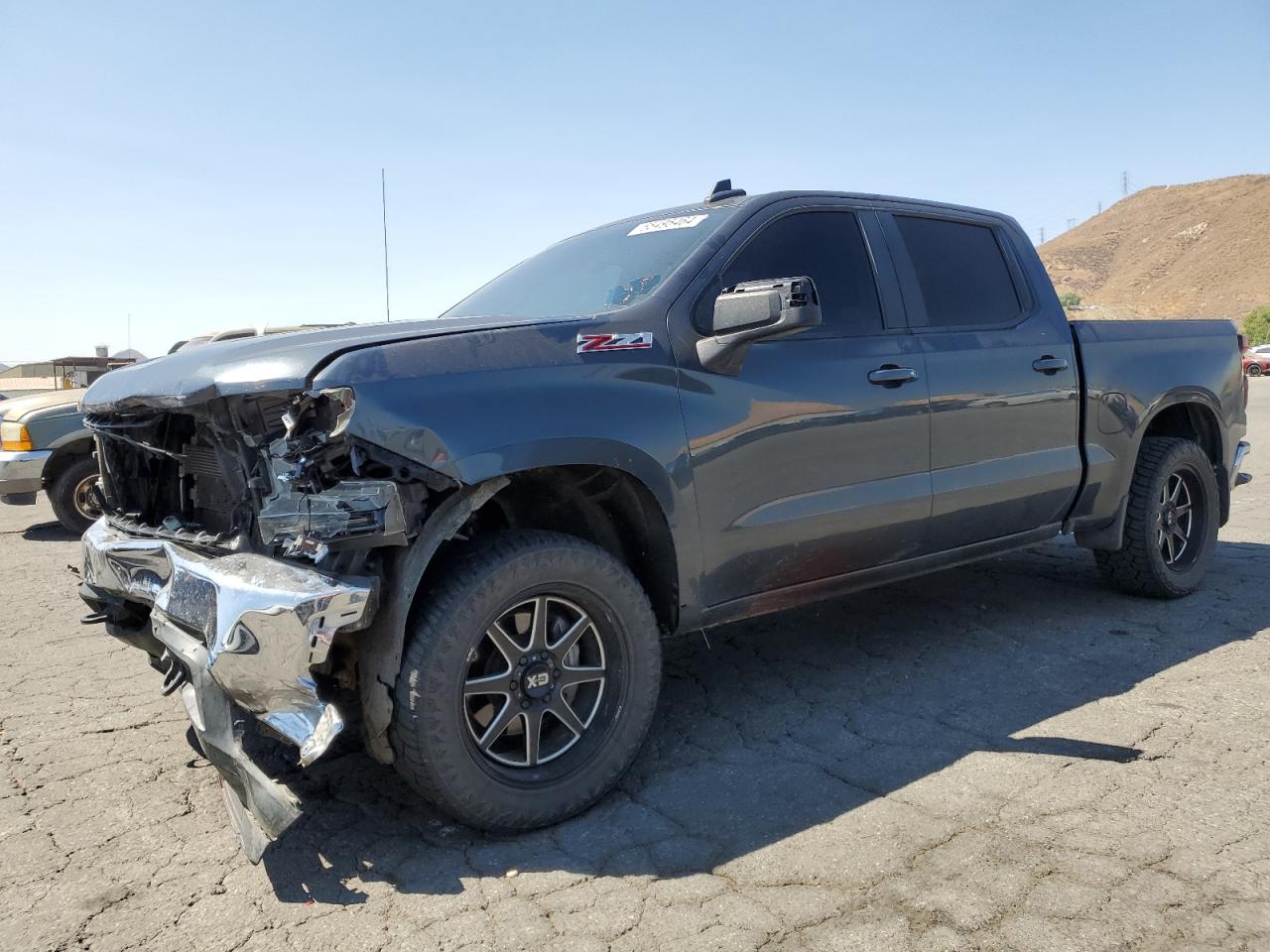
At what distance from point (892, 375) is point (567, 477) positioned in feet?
4.80

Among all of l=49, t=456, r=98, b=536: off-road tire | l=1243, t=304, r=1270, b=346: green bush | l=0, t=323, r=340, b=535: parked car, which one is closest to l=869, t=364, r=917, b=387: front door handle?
l=0, t=323, r=340, b=535: parked car

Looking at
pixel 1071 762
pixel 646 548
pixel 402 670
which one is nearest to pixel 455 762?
pixel 402 670

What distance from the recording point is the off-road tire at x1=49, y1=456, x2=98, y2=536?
8352 mm

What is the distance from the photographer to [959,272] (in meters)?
4.45

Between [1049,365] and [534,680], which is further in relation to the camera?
[1049,365]

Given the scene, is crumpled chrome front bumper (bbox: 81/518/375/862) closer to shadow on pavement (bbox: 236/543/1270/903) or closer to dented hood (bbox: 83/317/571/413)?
shadow on pavement (bbox: 236/543/1270/903)

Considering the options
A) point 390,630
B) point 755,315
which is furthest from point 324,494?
point 755,315

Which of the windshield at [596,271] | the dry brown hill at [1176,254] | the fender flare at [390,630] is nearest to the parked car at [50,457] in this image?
the windshield at [596,271]

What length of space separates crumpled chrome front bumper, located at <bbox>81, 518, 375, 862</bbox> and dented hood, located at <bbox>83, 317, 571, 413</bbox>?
1.59 feet

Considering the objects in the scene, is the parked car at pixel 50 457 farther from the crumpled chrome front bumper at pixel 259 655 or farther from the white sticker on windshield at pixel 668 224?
the crumpled chrome front bumper at pixel 259 655

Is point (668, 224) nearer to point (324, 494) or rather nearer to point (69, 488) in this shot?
point (324, 494)

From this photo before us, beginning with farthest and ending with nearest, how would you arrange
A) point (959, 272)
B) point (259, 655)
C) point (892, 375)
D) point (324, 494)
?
point (959, 272) → point (892, 375) → point (324, 494) → point (259, 655)

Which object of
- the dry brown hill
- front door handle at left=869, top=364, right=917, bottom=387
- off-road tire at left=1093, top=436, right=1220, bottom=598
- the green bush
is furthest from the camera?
the dry brown hill

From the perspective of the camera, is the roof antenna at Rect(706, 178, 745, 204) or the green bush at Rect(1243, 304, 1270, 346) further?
the green bush at Rect(1243, 304, 1270, 346)
